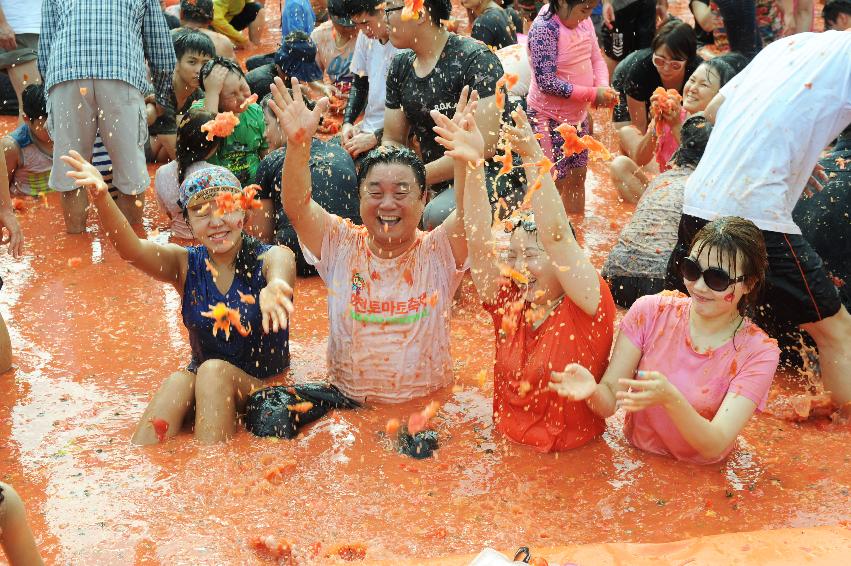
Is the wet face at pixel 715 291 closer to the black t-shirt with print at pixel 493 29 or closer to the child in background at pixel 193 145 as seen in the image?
the child in background at pixel 193 145

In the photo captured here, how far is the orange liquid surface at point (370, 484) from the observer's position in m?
4.05

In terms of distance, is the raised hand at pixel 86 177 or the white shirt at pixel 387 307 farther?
the white shirt at pixel 387 307

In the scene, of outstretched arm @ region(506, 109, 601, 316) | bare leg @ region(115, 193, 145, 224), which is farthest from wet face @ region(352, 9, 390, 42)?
outstretched arm @ region(506, 109, 601, 316)

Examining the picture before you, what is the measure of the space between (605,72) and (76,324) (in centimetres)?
439

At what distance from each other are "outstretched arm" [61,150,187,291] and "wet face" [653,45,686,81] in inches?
186

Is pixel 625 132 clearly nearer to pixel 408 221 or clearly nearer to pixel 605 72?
pixel 605 72

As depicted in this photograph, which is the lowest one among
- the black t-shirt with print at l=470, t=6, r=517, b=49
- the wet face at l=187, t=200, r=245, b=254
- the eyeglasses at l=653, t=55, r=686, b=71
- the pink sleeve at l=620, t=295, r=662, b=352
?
the pink sleeve at l=620, t=295, r=662, b=352

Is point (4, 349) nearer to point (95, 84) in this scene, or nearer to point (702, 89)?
point (95, 84)

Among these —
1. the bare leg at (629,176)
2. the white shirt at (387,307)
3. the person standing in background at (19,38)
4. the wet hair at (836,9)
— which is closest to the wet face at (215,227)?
the white shirt at (387,307)

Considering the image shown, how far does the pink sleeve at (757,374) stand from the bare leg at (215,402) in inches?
87.8

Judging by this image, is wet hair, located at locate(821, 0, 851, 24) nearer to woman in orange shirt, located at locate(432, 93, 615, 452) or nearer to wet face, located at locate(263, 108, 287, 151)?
wet face, located at locate(263, 108, 287, 151)

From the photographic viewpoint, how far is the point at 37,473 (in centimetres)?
460

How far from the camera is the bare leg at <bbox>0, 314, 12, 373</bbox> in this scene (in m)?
5.71

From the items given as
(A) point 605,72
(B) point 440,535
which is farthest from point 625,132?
(B) point 440,535
